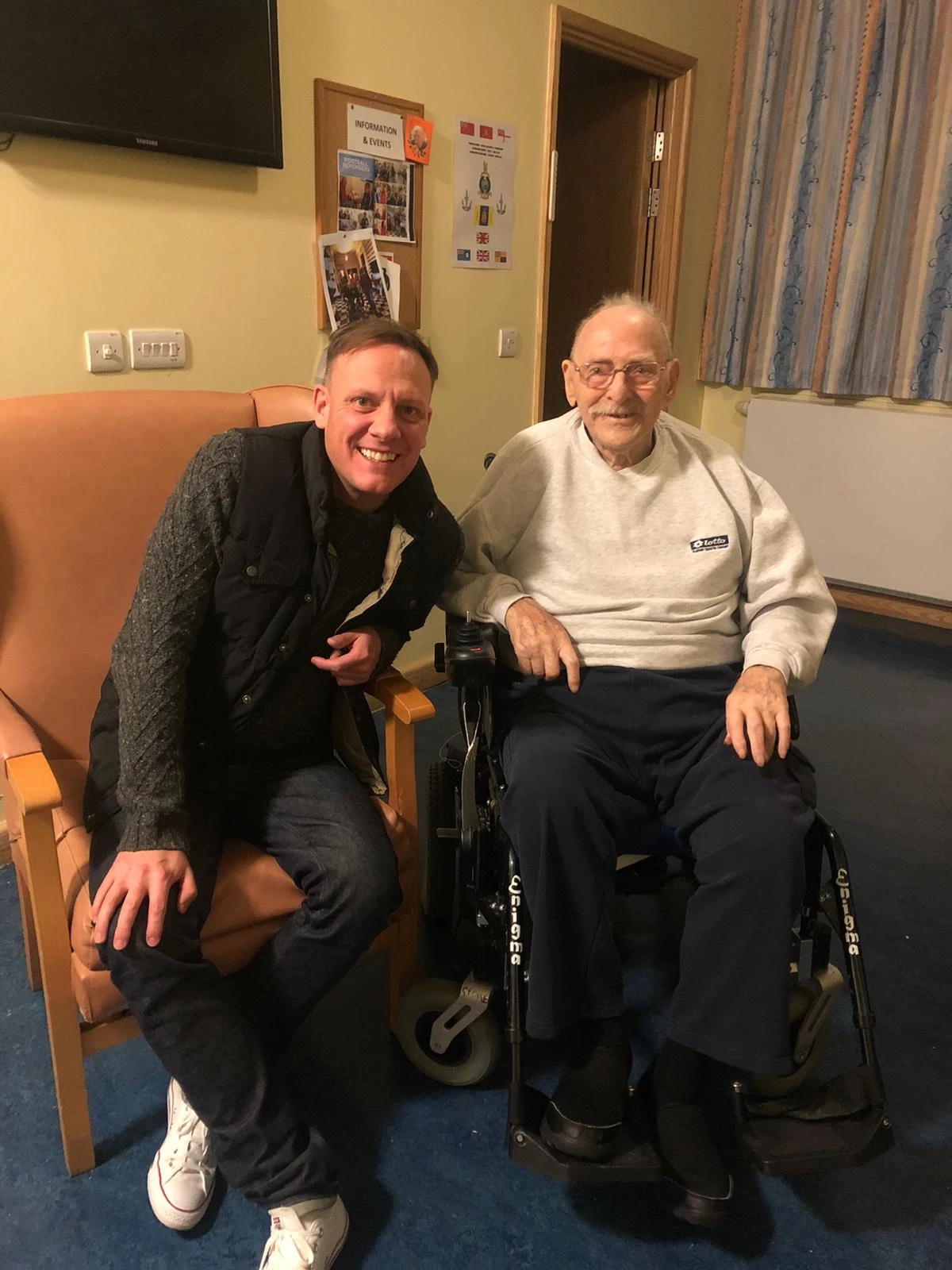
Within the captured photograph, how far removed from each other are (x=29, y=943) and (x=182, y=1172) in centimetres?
57

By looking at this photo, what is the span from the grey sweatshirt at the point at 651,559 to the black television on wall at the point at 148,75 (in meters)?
1.06

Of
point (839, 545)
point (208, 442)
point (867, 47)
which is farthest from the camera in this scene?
point (839, 545)

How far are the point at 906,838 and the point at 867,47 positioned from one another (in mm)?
2806

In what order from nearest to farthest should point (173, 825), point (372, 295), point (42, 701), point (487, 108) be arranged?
point (173, 825), point (42, 701), point (372, 295), point (487, 108)

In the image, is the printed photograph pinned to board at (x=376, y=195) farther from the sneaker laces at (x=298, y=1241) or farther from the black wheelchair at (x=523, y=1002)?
the sneaker laces at (x=298, y=1241)

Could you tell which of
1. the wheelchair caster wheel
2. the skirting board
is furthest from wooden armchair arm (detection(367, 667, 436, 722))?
the skirting board

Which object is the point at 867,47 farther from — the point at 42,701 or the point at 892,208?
the point at 42,701

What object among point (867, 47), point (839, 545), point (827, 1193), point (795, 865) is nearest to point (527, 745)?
point (795, 865)

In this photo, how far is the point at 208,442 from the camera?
1312 mm

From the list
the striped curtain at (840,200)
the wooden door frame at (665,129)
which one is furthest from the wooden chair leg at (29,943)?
the striped curtain at (840,200)

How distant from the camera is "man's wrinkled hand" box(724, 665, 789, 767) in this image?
4.43 ft

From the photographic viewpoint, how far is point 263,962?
4.25 feet

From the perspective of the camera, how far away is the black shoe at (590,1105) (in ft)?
3.87

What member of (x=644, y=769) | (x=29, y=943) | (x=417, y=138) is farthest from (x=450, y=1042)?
(x=417, y=138)
